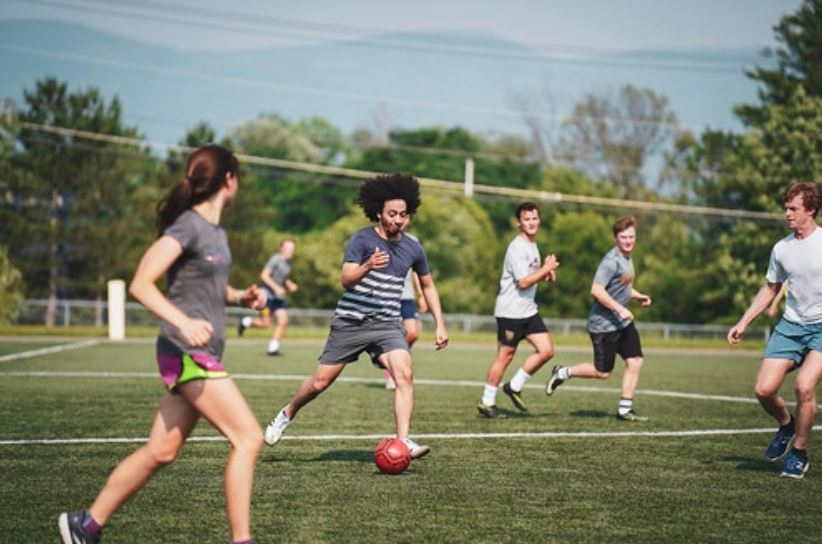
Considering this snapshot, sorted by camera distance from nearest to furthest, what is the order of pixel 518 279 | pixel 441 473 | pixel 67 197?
pixel 441 473 < pixel 518 279 < pixel 67 197

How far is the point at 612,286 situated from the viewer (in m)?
14.4

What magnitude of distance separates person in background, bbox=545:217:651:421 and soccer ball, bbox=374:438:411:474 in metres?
5.04

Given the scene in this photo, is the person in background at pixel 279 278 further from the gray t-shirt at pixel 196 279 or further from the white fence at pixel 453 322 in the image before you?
the white fence at pixel 453 322

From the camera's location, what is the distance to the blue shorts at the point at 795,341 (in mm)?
9906

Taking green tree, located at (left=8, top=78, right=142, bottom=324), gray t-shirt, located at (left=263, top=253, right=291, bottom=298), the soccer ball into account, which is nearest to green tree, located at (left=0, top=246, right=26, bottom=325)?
gray t-shirt, located at (left=263, top=253, right=291, bottom=298)

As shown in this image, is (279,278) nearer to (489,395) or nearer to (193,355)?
(489,395)

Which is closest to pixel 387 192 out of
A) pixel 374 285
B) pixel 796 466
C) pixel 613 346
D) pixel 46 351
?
pixel 374 285

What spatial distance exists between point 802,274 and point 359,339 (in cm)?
368

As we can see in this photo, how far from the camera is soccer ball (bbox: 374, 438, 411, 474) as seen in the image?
9438 mm

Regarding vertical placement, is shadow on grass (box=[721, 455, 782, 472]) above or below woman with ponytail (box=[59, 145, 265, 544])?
below

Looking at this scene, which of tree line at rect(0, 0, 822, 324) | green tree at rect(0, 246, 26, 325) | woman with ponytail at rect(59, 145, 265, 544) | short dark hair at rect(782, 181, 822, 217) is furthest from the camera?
tree line at rect(0, 0, 822, 324)

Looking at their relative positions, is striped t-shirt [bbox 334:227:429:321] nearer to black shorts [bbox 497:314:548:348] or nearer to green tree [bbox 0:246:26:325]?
black shorts [bbox 497:314:548:348]

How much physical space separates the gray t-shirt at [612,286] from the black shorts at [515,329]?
649 mm

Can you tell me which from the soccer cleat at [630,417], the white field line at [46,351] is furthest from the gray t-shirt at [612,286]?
the white field line at [46,351]
